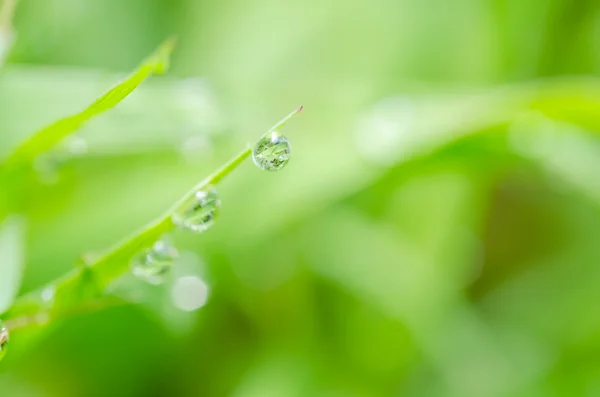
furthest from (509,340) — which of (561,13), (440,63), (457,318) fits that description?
(561,13)

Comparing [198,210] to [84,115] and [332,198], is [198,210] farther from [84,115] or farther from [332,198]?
[332,198]

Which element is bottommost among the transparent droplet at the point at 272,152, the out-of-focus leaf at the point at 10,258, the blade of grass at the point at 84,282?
the transparent droplet at the point at 272,152

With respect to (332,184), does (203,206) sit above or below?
below

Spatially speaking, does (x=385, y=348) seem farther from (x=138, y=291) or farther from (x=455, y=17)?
(x=455, y=17)

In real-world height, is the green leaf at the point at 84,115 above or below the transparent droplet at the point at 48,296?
above

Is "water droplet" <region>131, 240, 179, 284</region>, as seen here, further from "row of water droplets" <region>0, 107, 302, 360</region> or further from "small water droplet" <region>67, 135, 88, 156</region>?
"small water droplet" <region>67, 135, 88, 156</region>

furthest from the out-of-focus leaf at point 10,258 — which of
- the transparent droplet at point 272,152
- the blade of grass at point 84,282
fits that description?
the transparent droplet at point 272,152

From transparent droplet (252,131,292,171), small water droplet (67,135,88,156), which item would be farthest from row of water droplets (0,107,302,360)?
small water droplet (67,135,88,156)

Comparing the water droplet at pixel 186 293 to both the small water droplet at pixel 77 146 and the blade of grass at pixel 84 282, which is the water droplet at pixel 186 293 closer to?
the small water droplet at pixel 77 146
